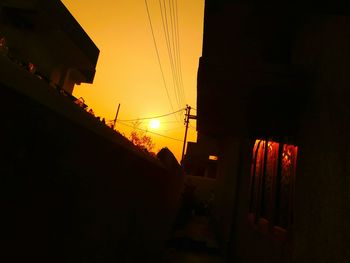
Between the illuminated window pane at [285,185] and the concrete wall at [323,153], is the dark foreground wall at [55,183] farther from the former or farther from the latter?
the illuminated window pane at [285,185]

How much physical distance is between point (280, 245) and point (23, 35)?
10.9 m

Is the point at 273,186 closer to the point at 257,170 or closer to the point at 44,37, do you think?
the point at 257,170

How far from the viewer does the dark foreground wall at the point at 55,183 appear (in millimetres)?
889

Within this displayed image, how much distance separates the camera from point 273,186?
13.2 feet

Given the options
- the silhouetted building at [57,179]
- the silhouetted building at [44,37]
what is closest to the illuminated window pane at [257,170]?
the silhouetted building at [57,179]

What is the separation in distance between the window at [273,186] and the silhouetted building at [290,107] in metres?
0.02

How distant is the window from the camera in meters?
3.38

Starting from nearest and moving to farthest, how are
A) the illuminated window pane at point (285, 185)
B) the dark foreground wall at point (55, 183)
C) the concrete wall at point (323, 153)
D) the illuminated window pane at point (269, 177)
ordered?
1. the dark foreground wall at point (55, 183)
2. the concrete wall at point (323, 153)
3. the illuminated window pane at point (285, 185)
4. the illuminated window pane at point (269, 177)

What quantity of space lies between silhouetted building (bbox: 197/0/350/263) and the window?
0.05 feet

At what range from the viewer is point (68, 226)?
128 cm

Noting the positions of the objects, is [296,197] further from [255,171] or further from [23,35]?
[23,35]

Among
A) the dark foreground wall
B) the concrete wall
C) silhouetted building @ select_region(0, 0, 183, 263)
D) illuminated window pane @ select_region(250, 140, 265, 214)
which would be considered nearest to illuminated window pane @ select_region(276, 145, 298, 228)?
the concrete wall

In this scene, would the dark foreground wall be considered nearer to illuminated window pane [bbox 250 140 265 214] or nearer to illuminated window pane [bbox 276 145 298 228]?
illuminated window pane [bbox 276 145 298 228]

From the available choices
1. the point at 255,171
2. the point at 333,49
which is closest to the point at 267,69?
the point at 333,49
